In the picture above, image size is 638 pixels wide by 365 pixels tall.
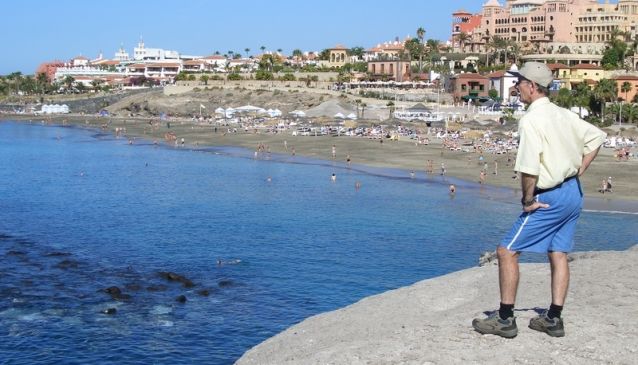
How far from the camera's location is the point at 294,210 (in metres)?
36.1

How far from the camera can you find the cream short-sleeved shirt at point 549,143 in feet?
24.4

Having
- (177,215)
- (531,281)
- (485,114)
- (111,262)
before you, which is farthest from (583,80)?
(531,281)

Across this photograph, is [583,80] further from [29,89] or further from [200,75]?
[29,89]

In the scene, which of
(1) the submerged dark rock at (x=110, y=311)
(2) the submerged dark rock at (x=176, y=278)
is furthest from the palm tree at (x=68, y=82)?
(1) the submerged dark rock at (x=110, y=311)

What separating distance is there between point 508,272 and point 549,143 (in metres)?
1.30

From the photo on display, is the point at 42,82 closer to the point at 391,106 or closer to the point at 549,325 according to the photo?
the point at 391,106

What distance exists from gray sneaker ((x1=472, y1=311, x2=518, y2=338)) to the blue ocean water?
824 cm

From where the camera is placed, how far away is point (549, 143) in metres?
7.51

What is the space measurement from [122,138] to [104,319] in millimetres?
64768

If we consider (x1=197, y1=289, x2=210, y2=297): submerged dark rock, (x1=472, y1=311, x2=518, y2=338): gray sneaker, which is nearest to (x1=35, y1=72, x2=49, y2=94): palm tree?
(x1=197, y1=289, x2=210, y2=297): submerged dark rock

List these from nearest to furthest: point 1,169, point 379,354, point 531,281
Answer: point 379,354 → point 531,281 → point 1,169

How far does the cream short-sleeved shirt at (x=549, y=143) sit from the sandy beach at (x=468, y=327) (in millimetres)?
1705

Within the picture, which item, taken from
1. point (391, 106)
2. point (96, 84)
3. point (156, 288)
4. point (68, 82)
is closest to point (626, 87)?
point (391, 106)

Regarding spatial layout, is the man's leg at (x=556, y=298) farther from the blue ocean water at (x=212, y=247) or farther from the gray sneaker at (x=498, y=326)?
the blue ocean water at (x=212, y=247)
